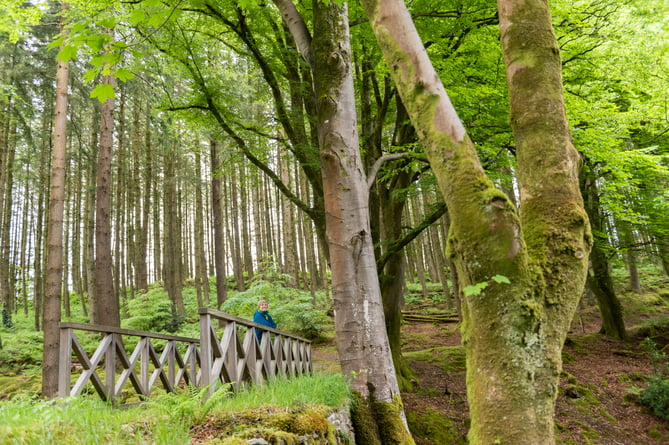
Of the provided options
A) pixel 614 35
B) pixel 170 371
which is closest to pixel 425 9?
pixel 614 35

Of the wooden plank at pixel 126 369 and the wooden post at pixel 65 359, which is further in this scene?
the wooden plank at pixel 126 369

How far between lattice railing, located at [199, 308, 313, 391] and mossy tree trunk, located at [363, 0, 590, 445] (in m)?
2.02

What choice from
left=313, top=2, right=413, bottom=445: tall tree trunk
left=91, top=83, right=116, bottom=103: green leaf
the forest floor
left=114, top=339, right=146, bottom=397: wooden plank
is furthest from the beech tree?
the forest floor

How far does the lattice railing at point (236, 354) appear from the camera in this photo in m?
3.89

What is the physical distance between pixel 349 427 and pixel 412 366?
20.7 ft

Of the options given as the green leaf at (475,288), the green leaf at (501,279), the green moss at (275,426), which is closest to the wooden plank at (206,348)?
the green moss at (275,426)

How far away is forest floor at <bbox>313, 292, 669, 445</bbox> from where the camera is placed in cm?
712

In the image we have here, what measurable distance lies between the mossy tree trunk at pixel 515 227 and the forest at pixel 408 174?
0.03ft

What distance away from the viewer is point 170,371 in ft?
17.7

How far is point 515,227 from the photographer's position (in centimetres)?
208

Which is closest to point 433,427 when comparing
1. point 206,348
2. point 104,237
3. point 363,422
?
point 363,422

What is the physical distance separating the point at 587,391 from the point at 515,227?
8.82 metres

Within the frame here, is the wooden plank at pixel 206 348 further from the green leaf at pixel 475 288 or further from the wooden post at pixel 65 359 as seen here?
the green leaf at pixel 475 288

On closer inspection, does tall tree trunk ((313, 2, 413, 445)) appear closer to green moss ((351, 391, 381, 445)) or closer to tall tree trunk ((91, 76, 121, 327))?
green moss ((351, 391, 381, 445))
